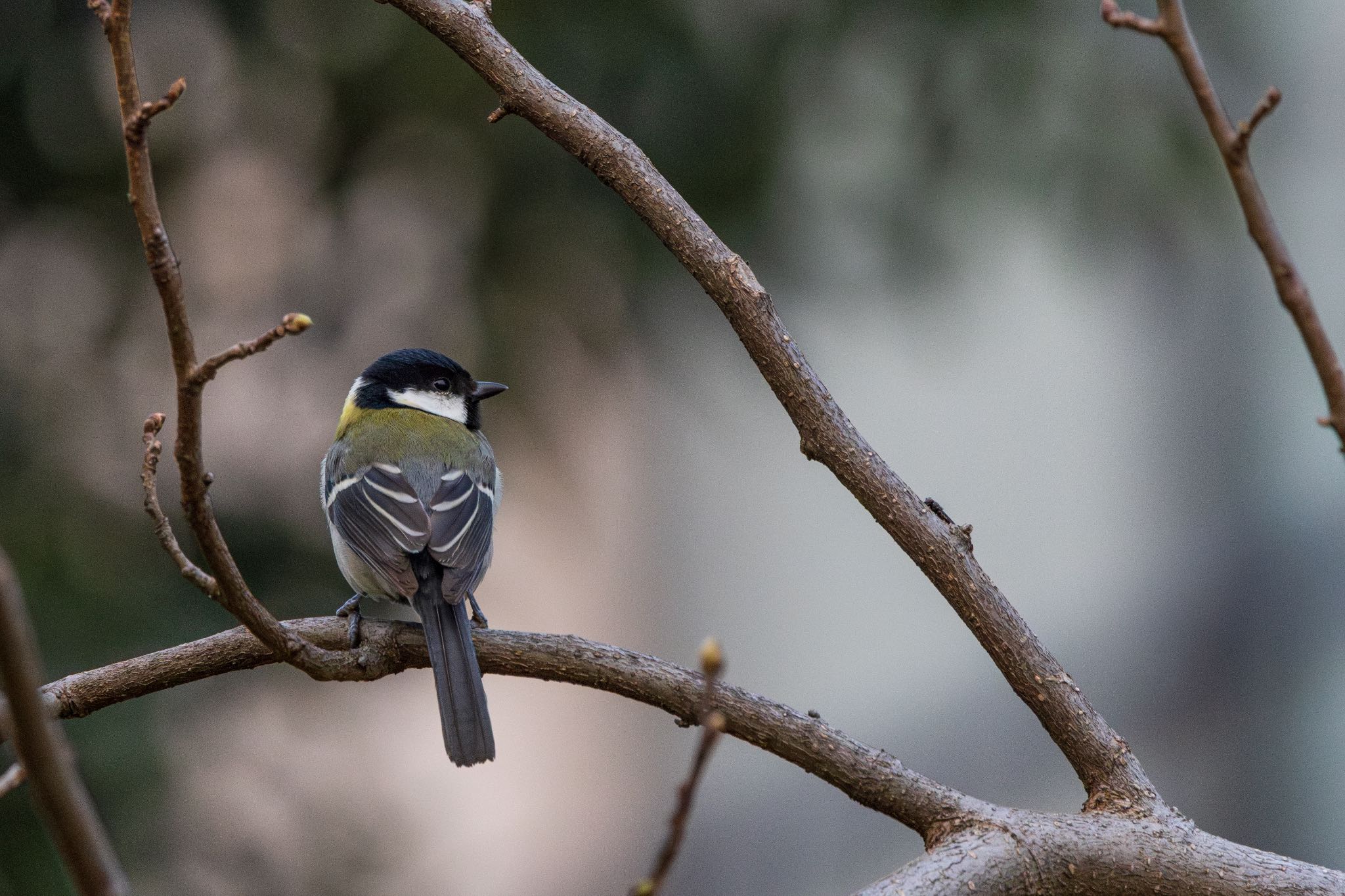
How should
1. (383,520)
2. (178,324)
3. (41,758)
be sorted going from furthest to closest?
(383,520)
(178,324)
(41,758)

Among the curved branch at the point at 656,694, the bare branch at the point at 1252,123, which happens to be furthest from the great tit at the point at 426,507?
the bare branch at the point at 1252,123

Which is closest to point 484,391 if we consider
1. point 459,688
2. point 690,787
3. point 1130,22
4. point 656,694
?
point 459,688

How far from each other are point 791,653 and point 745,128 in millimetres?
2682

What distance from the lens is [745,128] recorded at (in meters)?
4.01

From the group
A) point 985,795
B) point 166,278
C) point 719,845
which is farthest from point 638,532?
point 166,278

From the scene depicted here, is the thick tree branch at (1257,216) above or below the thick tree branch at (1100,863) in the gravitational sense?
above

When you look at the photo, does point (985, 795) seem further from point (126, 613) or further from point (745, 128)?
point (126, 613)

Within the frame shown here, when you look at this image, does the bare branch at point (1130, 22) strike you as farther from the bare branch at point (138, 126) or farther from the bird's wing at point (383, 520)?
the bird's wing at point (383, 520)

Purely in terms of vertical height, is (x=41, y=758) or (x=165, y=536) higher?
(x=165, y=536)

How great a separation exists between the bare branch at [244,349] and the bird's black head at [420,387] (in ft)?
5.54

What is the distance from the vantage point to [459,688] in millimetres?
1757

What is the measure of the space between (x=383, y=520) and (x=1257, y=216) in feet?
5.47

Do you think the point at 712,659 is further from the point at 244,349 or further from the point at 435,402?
the point at 435,402

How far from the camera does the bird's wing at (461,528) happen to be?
6.75 feet
